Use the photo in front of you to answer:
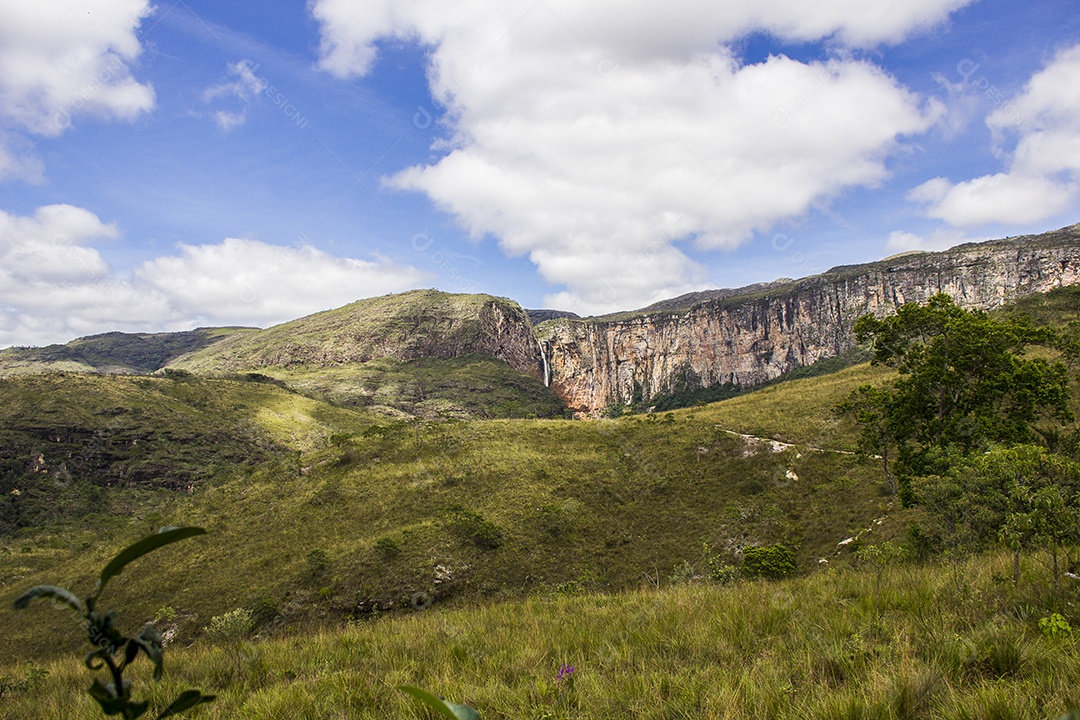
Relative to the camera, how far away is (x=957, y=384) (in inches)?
603

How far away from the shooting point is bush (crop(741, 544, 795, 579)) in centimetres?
1881

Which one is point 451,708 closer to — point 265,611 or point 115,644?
point 115,644

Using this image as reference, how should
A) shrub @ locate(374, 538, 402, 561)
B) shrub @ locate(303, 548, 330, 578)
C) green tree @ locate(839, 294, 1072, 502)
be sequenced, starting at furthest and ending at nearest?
shrub @ locate(374, 538, 402, 561) < shrub @ locate(303, 548, 330, 578) < green tree @ locate(839, 294, 1072, 502)

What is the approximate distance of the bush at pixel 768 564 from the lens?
18.8 m

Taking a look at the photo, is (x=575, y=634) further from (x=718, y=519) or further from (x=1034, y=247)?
(x=1034, y=247)

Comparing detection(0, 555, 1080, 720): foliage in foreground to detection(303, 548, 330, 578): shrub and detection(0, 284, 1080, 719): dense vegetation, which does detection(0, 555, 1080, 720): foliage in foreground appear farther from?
detection(303, 548, 330, 578): shrub

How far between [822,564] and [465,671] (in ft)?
60.4

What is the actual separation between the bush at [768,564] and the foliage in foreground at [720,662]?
12875mm

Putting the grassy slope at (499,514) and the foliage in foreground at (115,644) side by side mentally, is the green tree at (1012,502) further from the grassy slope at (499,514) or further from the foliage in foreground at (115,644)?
the grassy slope at (499,514)

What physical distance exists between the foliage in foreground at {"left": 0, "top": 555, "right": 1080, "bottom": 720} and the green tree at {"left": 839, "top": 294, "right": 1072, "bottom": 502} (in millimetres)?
9315

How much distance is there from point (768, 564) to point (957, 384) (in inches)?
335

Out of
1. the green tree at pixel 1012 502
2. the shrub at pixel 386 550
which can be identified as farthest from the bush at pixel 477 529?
the green tree at pixel 1012 502

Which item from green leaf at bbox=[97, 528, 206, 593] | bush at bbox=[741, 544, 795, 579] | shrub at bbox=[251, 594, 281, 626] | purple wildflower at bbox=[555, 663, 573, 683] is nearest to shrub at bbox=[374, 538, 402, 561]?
shrub at bbox=[251, 594, 281, 626]

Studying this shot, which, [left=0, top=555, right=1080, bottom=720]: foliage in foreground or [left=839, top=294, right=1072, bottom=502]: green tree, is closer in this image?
[left=0, top=555, right=1080, bottom=720]: foliage in foreground
